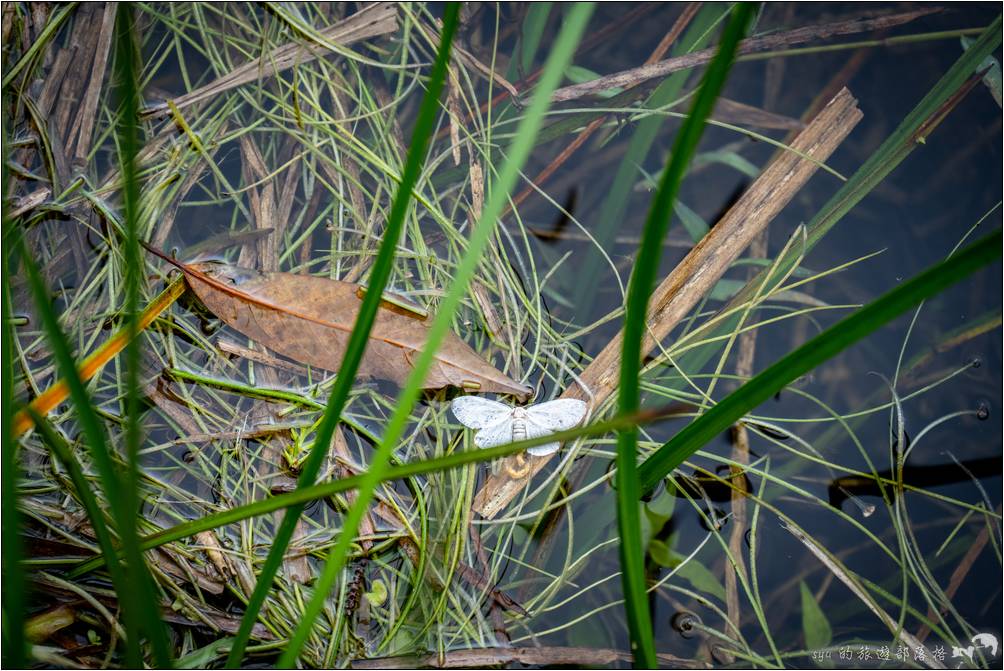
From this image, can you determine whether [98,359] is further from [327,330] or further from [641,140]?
[641,140]

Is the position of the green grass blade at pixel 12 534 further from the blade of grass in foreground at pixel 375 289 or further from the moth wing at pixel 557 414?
the moth wing at pixel 557 414

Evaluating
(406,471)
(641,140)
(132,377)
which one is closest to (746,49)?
(641,140)

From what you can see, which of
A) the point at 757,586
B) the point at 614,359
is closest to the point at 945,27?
the point at 614,359

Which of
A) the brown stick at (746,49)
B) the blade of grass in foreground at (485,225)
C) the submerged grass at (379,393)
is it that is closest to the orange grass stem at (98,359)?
the submerged grass at (379,393)

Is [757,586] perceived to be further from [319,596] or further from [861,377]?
[319,596]

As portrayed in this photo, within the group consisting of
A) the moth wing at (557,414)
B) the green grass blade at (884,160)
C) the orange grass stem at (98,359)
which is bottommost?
the moth wing at (557,414)

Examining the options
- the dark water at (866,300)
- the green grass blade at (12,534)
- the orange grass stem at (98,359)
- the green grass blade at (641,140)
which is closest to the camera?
the green grass blade at (12,534)

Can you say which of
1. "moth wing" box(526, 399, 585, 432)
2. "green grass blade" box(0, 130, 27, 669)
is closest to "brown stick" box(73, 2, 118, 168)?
"green grass blade" box(0, 130, 27, 669)

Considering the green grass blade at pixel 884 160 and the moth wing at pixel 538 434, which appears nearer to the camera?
the moth wing at pixel 538 434
